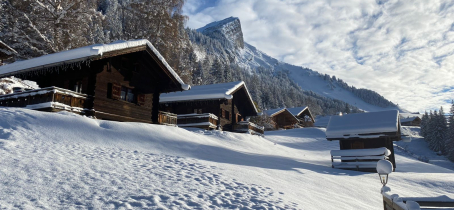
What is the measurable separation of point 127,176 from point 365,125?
56.8ft

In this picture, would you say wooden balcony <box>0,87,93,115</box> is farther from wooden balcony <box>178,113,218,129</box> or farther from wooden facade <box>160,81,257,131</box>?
wooden facade <box>160,81,257,131</box>

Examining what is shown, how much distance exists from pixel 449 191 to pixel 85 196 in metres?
16.6

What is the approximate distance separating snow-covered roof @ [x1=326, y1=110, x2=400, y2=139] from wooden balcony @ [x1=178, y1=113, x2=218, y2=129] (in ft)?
28.9

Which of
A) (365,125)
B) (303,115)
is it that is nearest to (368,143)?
(365,125)

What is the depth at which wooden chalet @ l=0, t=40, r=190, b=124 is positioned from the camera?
13.5 m

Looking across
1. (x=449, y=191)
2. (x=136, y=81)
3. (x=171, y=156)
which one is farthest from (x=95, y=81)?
(x=449, y=191)

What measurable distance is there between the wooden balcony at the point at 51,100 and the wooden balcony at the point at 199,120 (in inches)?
374

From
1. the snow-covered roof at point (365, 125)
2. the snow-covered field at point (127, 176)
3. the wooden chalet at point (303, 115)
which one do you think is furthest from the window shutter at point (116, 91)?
the wooden chalet at point (303, 115)

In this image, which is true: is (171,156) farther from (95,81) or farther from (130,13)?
(130,13)

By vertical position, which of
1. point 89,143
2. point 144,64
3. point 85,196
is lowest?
point 85,196

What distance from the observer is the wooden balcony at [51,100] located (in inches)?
509

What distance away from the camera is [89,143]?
9992 mm

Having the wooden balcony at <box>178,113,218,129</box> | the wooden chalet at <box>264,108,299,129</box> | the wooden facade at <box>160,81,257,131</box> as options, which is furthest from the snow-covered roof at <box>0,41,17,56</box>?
the wooden chalet at <box>264,108,299,129</box>

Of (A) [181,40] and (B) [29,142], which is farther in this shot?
(A) [181,40]
